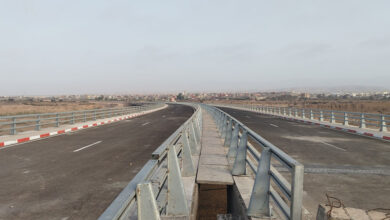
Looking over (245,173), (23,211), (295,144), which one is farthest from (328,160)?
(23,211)

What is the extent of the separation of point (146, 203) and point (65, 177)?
550 centimetres

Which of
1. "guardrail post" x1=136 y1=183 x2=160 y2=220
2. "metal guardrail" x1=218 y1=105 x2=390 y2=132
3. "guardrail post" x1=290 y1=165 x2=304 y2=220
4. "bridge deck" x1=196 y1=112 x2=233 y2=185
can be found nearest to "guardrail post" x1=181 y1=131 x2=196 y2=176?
"bridge deck" x1=196 y1=112 x2=233 y2=185

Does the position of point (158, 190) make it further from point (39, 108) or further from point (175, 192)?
point (39, 108)

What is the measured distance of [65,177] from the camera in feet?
22.7

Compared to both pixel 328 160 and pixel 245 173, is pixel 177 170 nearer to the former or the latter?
pixel 245 173

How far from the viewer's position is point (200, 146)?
10711 mm

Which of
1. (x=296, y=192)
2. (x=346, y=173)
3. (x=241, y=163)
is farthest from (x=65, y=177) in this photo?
(x=346, y=173)

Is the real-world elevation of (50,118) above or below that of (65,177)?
above

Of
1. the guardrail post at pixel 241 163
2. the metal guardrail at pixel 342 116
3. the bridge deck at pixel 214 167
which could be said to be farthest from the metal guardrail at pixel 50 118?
the metal guardrail at pixel 342 116

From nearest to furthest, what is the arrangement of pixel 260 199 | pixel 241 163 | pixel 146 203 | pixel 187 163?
pixel 146 203 → pixel 260 199 → pixel 187 163 → pixel 241 163

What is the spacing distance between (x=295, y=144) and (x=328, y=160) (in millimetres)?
3325

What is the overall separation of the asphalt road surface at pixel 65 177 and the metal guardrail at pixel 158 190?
5.25 feet

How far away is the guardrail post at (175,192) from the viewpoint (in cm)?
400

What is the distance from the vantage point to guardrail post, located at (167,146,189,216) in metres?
4.00
